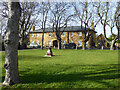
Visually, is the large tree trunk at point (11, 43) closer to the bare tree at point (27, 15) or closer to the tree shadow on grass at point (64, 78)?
the tree shadow on grass at point (64, 78)

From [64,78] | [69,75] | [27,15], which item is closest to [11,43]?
[64,78]

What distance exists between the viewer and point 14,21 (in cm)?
511

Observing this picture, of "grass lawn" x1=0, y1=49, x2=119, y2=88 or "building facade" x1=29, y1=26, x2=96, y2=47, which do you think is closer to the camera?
"grass lawn" x1=0, y1=49, x2=119, y2=88

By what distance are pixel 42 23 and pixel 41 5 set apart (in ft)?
15.7

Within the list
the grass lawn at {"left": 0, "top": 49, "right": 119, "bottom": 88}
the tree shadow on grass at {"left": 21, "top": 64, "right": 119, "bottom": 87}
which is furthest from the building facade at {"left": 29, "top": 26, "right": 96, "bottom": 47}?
the tree shadow on grass at {"left": 21, "top": 64, "right": 119, "bottom": 87}

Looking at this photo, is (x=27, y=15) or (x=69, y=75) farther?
(x=27, y=15)

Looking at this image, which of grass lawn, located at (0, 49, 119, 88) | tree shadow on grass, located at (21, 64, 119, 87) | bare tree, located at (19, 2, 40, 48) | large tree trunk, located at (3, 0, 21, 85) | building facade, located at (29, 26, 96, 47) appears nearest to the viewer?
large tree trunk, located at (3, 0, 21, 85)

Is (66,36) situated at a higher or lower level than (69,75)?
higher

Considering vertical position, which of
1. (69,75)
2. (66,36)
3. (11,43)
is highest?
(66,36)

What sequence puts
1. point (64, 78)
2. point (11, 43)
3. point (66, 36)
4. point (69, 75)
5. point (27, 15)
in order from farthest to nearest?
point (66, 36)
point (27, 15)
point (69, 75)
point (64, 78)
point (11, 43)

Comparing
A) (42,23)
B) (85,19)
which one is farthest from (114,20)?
(42,23)

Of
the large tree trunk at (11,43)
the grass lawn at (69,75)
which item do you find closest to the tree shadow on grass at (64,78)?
the grass lawn at (69,75)

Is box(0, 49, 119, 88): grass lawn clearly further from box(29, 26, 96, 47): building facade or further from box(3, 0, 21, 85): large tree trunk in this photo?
box(29, 26, 96, 47): building facade

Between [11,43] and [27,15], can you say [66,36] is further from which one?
[11,43]
